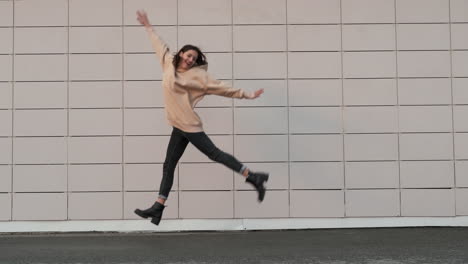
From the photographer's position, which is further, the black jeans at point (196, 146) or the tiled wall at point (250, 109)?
the tiled wall at point (250, 109)

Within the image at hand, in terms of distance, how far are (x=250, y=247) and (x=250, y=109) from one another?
64.3 inches

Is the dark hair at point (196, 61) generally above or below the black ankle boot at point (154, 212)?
above

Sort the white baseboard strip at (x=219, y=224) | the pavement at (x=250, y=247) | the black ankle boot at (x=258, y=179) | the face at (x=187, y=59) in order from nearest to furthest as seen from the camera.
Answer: the pavement at (x=250, y=247) < the black ankle boot at (x=258, y=179) < the face at (x=187, y=59) < the white baseboard strip at (x=219, y=224)

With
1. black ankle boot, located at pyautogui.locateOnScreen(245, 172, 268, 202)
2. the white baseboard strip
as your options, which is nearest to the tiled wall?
the white baseboard strip

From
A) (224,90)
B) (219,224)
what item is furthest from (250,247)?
(224,90)

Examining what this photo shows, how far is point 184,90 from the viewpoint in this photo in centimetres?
503

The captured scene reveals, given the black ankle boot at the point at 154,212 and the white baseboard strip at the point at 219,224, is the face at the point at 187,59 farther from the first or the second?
the white baseboard strip at the point at 219,224

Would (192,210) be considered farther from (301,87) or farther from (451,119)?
(451,119)

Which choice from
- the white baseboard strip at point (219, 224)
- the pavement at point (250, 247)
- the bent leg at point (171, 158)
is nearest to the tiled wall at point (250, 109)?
the white baseboard strip at point (219, 224)

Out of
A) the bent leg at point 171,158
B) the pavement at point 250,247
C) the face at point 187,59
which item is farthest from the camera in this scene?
the bent leg at point 171,158

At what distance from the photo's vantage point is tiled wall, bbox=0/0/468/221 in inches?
244

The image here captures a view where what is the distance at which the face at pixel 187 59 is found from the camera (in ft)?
16.4

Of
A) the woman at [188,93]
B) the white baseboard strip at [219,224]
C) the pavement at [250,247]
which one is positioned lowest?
the pavement at [250,247]

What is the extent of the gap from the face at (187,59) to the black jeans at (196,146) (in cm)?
53
